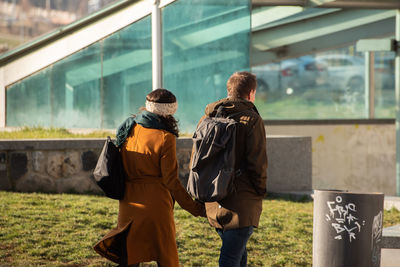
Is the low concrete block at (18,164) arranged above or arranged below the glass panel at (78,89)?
below

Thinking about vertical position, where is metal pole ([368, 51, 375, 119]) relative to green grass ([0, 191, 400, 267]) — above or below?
above

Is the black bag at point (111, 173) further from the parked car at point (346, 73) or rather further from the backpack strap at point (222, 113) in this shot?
the parked car at point (346, 73)

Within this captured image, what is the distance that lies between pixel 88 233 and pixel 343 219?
3.31 meters

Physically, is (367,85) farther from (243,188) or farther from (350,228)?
(243,188)

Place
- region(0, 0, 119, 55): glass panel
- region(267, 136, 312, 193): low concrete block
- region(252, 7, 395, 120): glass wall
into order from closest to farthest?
region(267, 136, 312, 193): low concrete block, region(252, 7, 395, 120): glass wall, region(0, 0, 119, 55): glass panel

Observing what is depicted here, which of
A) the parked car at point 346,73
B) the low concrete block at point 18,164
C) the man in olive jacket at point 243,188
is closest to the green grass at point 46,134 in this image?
the low concrete block at point 18,164

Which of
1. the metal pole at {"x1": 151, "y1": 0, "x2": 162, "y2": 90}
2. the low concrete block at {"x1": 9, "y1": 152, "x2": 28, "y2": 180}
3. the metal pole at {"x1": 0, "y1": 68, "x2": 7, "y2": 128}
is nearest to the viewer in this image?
the low concrete block at {"x1": 9, "y1": 152, "x2": 28, "y2": 180}

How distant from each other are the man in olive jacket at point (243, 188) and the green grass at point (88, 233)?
2.39m

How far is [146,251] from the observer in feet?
14.8

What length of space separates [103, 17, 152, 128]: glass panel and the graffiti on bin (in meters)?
7.46

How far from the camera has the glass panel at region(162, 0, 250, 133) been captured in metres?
11.8

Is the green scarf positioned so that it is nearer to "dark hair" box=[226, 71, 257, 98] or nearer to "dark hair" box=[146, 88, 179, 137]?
"dark hair" box=[146, 88, 179, 137]

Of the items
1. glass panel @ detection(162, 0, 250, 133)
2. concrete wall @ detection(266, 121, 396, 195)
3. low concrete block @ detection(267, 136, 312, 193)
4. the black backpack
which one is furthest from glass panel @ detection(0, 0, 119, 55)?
the black backpack

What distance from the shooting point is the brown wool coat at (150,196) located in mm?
4449
